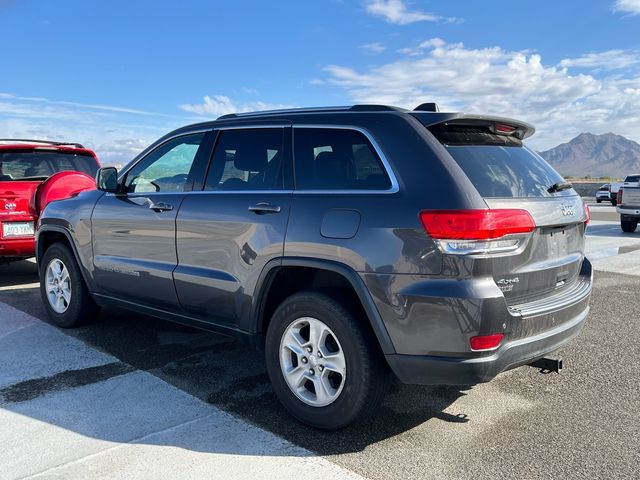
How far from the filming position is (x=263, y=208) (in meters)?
3.67

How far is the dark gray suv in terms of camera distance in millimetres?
2973

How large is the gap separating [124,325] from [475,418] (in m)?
3.45

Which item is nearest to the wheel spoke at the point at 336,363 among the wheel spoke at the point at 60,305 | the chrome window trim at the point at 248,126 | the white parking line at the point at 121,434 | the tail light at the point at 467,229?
the white parking line at the point at 121,434

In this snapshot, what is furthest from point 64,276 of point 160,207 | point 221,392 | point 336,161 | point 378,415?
point 378,415

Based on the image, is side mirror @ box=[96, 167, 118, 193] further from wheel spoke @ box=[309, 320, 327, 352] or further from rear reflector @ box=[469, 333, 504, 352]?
rear reflector @ box=[469, 333, 504, 352]

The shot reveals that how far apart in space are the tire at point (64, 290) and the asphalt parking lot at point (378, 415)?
153 millimetres

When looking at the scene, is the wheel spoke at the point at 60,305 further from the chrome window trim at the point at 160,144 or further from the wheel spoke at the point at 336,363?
the wheel spoke at the point at 336,363

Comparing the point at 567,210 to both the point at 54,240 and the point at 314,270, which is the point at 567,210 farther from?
the point at 54,240

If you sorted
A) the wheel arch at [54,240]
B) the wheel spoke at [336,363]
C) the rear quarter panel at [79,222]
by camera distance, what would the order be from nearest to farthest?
the wheel spoke at [336,363] → the rear quarter panel at [79,222] → the wheel arch at [54,240]

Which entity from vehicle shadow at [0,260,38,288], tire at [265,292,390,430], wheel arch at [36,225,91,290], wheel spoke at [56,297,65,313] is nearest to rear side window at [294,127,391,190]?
tire at [265,292,390,430]

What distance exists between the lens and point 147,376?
13.9 feet

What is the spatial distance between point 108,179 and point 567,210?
352 cm

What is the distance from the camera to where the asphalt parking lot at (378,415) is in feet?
9.96

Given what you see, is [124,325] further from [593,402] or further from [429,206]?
[593,402]
